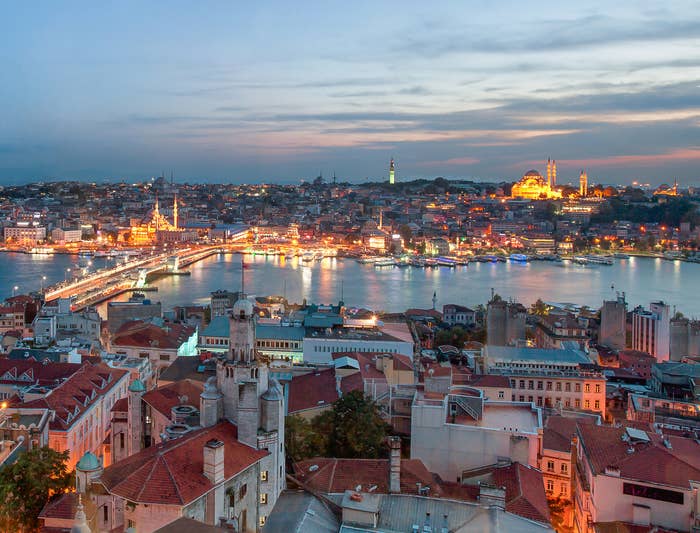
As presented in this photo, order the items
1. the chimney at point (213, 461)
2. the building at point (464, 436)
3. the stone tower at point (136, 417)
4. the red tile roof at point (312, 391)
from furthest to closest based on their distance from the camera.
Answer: the red tile roof at point (312, 391)
the building at point (464, 436)
the stone tower at point (136, 417)
the chimney at point (213, 461)

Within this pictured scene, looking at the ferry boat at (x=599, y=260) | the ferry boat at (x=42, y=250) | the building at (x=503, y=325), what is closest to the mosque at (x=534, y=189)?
the ferry boat at (x=599, y=260)

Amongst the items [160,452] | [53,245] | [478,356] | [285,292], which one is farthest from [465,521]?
[53,245]

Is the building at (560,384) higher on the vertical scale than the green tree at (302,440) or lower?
lower

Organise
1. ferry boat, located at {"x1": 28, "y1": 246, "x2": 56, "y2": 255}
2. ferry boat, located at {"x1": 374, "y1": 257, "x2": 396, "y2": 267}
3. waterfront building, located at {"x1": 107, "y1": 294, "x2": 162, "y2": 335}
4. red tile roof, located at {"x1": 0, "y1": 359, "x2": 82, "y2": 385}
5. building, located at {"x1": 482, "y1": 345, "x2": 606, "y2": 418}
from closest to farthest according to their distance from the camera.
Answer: red tile roof, located at {"x1": 0, "y1": 359, "x2": 82, "y2": 385} → building, located at {"x1": 482, "y1": 345, "x2": 606, "y2": 418} → waterfront building, located at {"x1": 107, "y1": 294, "x2": 162, "y2": 335} → ferry boat, located at {"x1": 374, "y1": 257, "x2": 396, "y2": 267} → ferry boat, located at {"x1": 28, "y1": 246, "x2": 56, "y2": 255}

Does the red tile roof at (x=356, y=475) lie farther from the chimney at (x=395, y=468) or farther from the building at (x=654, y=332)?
the building at (x=654, y=332)

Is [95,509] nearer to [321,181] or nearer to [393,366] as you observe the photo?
[393,366]

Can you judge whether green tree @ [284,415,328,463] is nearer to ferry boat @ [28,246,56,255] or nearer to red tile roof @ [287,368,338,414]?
red tile roof @ [287,368,338,414]

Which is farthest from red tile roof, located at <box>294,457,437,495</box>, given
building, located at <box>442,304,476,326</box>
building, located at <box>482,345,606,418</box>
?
building, located at <box>442,304,476,326</box>
